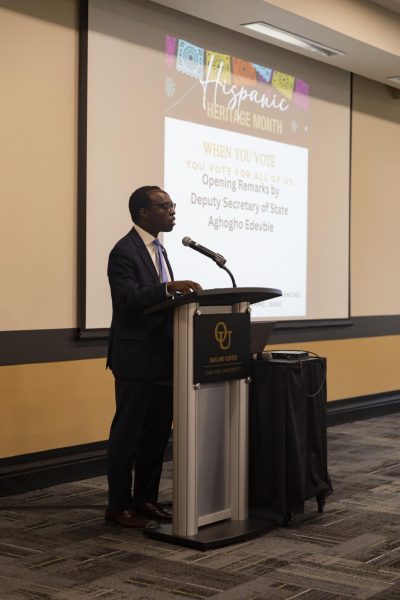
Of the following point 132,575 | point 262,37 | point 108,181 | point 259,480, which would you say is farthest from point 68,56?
point 132,575

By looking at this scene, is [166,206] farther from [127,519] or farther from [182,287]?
[127,519]

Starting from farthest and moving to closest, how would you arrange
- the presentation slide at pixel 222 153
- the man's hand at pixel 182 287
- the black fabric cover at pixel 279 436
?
1. the presentation slide at pixel 222 153
2. the black fabric cover at pixel 279 436
3. the man's hand at pixel 182 287

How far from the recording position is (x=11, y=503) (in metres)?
4.59

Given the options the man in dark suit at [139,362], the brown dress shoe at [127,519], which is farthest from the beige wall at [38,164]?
the brown dress shoe at [127,519]

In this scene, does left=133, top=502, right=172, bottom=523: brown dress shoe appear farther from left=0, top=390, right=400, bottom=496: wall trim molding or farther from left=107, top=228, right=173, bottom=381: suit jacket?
left=0, top=390, right=400, bottom=496: wall trim molding

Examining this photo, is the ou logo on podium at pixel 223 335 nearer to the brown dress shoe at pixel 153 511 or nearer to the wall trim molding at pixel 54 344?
the wall trim molding at pixel 54 344

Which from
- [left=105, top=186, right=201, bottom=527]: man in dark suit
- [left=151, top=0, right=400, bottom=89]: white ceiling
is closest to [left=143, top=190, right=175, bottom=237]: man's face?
[left=105, top=186, right=201, bottom=527]: man in dark suit

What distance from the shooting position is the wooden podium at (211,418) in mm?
3664

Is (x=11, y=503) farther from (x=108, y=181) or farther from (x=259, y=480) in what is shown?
(x=108, y=181)

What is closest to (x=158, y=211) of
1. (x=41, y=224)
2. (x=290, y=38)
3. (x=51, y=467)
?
(x=41, y=224)

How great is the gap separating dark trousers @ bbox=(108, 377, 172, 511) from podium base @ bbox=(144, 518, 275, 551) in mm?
252

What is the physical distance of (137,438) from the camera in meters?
3.98

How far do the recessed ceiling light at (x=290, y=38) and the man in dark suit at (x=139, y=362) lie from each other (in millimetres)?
2531

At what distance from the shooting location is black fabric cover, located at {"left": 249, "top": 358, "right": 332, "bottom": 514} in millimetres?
4031
